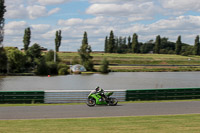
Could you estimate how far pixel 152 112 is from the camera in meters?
17.5

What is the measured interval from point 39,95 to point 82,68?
81.4 metres

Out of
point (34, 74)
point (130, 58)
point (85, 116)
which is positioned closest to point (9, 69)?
point (34, 74)

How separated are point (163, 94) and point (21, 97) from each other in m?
11.7

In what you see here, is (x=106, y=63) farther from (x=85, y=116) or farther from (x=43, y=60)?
(x=85, y=116)

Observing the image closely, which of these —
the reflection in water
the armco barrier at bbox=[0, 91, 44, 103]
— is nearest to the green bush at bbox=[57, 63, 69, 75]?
the reflection in water

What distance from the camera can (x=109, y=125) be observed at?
42.5 feet

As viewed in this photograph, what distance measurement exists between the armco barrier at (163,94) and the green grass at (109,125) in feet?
32.8

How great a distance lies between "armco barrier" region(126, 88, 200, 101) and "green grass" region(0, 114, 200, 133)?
10009 millimetres

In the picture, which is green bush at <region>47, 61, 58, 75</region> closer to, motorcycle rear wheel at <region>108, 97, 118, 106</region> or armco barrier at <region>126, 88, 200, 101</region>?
armco barrier at <region>126, 88, 200, 101</region>

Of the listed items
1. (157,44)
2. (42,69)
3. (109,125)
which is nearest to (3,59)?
(42,69)

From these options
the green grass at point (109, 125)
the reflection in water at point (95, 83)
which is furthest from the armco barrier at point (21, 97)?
the reflection in water at point (95, 83)

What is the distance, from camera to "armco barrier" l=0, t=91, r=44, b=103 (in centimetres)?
2319

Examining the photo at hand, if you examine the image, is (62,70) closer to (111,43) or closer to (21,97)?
(111,43)

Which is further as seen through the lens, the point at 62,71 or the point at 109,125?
the point at 62,71
